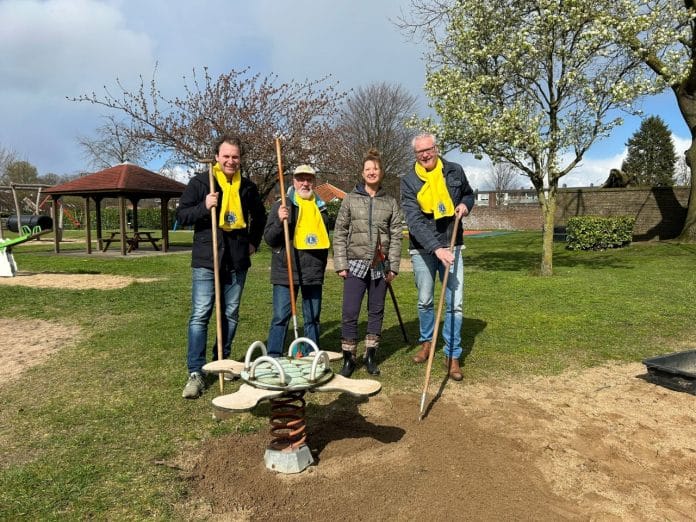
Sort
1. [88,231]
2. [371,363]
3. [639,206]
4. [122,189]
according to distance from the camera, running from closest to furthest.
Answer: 1. [371,363]
2. [122,189]
3. [88,231]
4. [639,206]

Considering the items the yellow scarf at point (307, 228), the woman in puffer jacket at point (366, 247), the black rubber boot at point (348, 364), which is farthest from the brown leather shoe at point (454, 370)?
the yellow scarf at point (307, 228)

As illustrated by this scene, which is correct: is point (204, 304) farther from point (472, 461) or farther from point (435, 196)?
point (472, 461)

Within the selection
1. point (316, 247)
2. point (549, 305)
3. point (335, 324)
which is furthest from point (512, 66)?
point (316, 247)

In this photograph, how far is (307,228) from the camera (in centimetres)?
478

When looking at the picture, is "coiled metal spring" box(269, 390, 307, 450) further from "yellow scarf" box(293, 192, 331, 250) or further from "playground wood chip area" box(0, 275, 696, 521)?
"yellow scarf" box(293, 192, 331, 250)

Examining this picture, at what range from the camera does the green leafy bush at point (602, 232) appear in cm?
1997

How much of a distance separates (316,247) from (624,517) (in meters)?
3.04

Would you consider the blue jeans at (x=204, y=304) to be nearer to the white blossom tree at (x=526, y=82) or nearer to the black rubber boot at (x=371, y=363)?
the black rubber boot at (x=371, y=363)

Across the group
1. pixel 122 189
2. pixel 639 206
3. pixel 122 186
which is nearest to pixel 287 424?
pixel 122 189

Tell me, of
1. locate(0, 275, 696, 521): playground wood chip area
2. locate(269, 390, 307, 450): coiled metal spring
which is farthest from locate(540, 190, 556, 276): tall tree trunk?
locate(269, 390, 307, 450): coiled metal spring

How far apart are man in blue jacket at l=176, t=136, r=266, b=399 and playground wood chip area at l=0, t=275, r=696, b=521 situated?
454 mm

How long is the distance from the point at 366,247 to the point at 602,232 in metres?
17.8

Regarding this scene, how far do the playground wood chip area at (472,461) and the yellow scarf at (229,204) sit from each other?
1.49 m

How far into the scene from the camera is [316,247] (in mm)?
4797
